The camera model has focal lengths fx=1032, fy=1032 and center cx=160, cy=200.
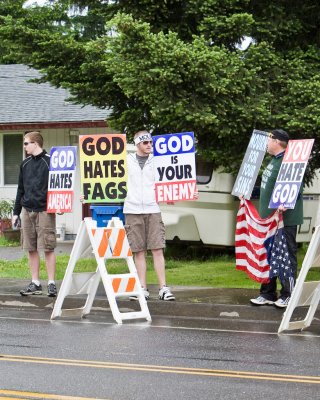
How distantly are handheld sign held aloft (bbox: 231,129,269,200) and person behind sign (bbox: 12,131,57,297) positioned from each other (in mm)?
2536

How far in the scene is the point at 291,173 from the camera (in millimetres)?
11227

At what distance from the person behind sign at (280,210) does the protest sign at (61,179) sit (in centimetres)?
236

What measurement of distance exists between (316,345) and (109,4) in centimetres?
706

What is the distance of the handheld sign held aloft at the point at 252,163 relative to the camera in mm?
12141

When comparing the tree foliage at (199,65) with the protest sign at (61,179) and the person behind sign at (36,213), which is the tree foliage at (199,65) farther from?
the person behind sign at (36,213)

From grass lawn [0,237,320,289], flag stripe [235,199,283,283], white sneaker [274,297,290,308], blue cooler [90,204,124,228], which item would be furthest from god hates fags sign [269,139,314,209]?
blue cooler [90,204,124,228]

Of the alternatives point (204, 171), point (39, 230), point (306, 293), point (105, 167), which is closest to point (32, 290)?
point (39, 230)

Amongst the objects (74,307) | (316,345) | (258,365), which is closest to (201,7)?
(74,307)

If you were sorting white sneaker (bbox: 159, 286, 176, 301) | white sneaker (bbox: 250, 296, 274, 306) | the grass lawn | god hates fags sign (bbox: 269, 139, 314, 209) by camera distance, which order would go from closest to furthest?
god hates fags sign (bbox: 269, 139, 314, 209)
white sneaker (bbox: 250, 296, 274, 306)
white sneaker (bbox: 159, 286, 176, 301)
the grass lawn

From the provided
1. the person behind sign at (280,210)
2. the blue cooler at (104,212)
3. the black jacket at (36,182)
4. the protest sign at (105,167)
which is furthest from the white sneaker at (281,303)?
the blue cooler at (104,212)

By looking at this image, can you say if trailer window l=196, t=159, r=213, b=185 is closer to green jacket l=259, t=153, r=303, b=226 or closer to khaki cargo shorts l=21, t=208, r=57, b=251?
khaki cargo shorts l=21, t=208, r=57, b=251

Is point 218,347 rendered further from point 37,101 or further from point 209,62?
point 37,101

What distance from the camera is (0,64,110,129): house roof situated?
25203 millimetres

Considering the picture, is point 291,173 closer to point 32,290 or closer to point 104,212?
point 32,290
